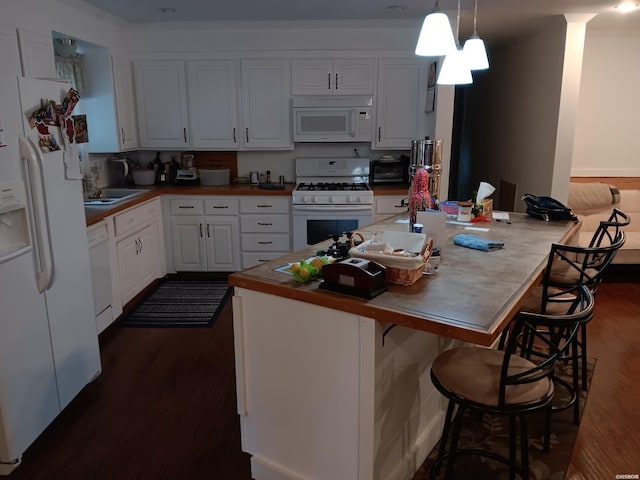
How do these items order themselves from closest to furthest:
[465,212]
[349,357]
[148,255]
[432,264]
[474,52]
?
[349,357] → [432,264] → [474,52] → [465,212] → [148,255]

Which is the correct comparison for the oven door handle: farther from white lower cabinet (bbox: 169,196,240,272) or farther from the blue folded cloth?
the blue folded cloth

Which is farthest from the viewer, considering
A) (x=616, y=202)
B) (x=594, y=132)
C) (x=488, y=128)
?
(x=488, y=128)

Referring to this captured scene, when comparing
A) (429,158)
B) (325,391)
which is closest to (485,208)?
(429,158)

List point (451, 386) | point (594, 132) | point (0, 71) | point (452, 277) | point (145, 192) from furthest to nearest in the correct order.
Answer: point (594, 132)
point (145, 192)
point (0, 71)
point (452, 277)
point (451, 386)

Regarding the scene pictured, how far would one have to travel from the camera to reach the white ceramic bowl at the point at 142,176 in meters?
4.80

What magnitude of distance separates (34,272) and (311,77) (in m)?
3.16

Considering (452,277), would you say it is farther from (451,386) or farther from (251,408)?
(251,408)

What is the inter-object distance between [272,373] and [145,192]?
9.45 feet

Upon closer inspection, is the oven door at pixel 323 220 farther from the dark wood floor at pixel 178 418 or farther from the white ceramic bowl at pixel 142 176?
the white ceramic bowl at pixel 142 176

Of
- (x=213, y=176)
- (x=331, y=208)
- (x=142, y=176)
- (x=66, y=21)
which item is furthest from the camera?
(x=213, y=176)

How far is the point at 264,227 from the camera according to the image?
4.66 m

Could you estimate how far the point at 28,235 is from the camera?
2205 millimetres

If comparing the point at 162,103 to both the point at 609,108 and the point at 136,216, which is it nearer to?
the point at 136,216

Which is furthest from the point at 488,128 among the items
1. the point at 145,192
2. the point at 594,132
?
the point at 145,192
